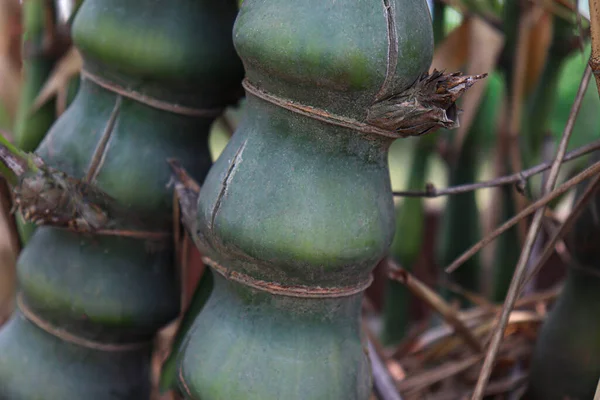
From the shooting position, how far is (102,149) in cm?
41

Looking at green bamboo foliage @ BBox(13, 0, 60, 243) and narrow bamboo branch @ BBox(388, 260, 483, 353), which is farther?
green bamboo foliage @ BBox(13, 0, 60, 243)

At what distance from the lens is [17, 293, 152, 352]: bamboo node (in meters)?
0.43

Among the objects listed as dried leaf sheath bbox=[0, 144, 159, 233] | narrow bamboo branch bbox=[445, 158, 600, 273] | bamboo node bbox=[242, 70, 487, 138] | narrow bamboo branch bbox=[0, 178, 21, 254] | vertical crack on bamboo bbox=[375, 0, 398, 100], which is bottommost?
narrow bamboo branch bbox=[0, 178, 21, 254]

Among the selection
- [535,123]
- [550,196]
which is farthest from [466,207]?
[550,196]

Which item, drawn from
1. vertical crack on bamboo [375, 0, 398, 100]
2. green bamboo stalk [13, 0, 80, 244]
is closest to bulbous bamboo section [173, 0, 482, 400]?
vertical crack on bamboo [375, 0, 398, 100]

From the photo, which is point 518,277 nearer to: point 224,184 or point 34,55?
point 224,184

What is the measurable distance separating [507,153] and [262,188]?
44 cm

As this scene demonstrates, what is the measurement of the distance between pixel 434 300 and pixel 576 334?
0.10 metres

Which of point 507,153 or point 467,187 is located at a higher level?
point 467,187

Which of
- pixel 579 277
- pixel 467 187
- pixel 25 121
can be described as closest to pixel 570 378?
pixel 579 277

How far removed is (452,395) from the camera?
0.65m

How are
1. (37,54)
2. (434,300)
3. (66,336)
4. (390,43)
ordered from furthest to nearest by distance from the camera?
(37,54) < (434,300) < (66,336) < (390,43)

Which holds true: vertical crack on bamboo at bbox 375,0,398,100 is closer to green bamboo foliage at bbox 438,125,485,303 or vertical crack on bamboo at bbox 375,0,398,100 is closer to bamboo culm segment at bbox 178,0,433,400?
bamboo culm segment at bbox 178,0,433,400

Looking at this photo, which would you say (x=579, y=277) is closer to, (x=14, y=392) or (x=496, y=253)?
(x=496, y=253)
